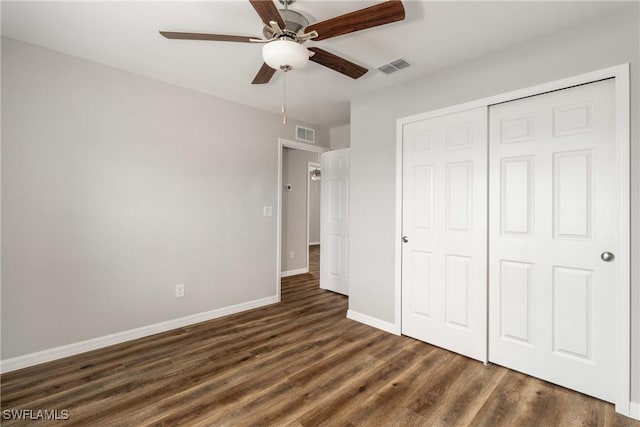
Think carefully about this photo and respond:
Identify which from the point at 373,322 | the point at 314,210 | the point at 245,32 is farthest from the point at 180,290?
the point at 314,210

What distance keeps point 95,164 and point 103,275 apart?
1003 millimetres

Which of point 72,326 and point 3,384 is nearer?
point 3,384

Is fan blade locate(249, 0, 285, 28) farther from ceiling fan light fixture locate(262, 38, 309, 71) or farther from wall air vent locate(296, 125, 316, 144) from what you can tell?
wall air vent locate(296, 125, 316, 144)

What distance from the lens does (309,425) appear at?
1.72 metres

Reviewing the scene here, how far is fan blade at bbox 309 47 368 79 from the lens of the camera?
2.00 metres

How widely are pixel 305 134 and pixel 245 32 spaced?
2.26m

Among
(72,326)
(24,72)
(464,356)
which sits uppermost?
(24,72)

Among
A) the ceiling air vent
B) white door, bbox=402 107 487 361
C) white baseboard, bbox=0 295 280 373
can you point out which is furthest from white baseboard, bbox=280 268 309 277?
the ceiling air vent

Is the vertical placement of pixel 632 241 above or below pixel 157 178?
below

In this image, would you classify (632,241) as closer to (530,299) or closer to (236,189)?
(530,299)

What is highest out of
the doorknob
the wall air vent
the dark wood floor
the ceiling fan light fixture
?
the wall air vent

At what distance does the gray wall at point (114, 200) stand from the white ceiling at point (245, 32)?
33 centimetres

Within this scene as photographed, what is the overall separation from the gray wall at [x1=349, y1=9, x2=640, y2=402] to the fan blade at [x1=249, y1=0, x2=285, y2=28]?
67.1 inches

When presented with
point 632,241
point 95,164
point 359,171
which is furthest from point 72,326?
point 632,241
